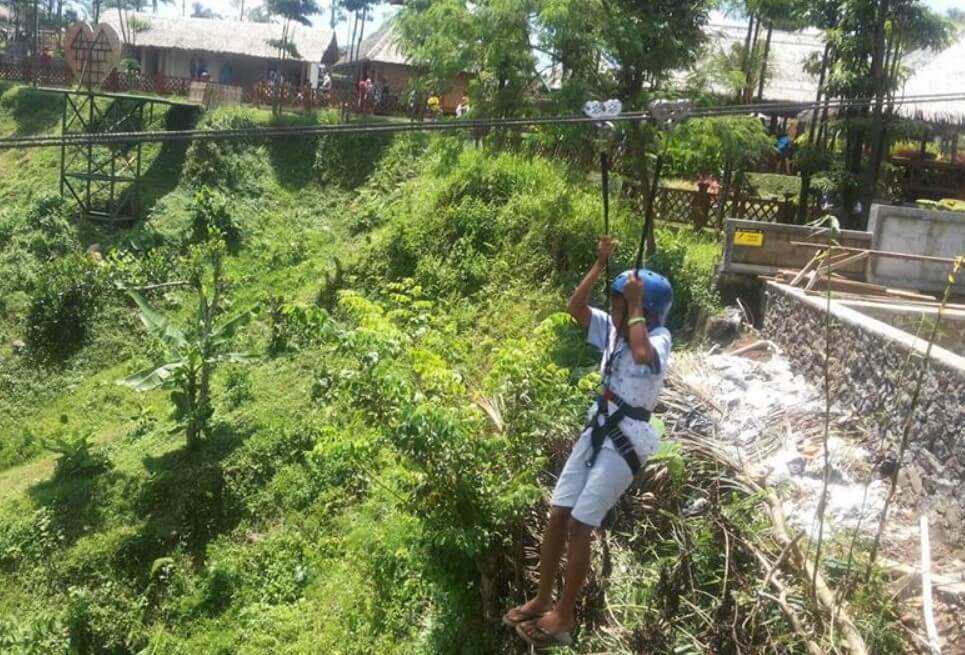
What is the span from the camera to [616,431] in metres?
4.78

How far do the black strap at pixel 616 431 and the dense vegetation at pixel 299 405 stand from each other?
132cm

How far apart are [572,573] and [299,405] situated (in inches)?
310

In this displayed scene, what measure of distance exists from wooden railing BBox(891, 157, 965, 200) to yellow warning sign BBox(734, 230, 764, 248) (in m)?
12.9

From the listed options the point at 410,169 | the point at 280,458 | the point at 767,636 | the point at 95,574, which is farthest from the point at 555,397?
the point at 410,169

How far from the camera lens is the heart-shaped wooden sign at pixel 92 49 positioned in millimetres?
22000

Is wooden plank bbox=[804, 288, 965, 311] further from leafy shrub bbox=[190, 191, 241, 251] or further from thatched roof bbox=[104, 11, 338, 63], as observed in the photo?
thatched roof bbox=[104, 11, 338, 63]

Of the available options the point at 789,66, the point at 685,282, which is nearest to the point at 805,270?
the point at 685,282

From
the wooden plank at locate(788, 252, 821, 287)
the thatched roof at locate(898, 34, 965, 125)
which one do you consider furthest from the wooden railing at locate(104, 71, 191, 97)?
the wooden plank at locate(788, 252, 821, 287)

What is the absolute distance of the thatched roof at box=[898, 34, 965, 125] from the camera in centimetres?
2183

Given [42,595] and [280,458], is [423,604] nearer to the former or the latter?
[280,458]

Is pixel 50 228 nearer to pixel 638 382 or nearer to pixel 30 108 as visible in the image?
pixel 30 108

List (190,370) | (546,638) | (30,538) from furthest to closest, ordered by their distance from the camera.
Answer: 1. (190,370)
2. (30,538)
3. (546,638)

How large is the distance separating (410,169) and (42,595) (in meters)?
12.8

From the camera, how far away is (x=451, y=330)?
7.32m
